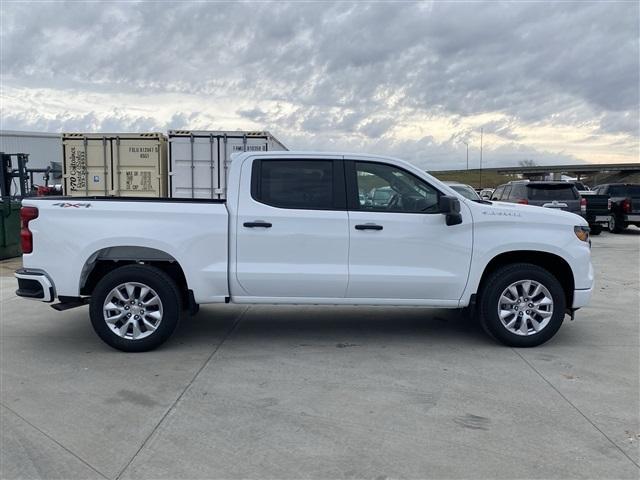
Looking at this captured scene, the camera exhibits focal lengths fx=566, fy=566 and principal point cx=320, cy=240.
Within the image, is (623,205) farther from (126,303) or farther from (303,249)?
(126,303)

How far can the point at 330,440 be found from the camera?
3656 millimetres

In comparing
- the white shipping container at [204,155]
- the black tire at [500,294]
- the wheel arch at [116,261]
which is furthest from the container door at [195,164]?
the black tire at [500,294]

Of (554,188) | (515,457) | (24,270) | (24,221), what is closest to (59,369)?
(24,270)

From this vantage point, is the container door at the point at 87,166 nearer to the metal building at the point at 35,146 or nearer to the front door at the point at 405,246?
the front door at the point at 405,246

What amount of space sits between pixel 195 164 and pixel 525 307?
34.0 ft

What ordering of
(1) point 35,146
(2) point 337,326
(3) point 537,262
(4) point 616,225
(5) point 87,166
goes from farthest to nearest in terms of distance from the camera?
(1) point 35,146
(4) point 616,225
(5) point 87,166
(2) point 337,326
(3) point 537,262

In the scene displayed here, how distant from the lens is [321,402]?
14.0 ft

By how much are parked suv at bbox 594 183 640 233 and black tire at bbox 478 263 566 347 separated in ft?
51.4

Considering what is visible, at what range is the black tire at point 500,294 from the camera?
553 centimetres

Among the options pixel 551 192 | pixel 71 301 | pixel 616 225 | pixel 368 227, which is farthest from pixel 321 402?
pixel 616 225

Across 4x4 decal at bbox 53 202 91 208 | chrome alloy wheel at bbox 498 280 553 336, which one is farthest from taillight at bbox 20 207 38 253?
chrome alloy wheel at bbox 498 280 553 336

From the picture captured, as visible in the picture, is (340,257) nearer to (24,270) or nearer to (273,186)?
(273,186)

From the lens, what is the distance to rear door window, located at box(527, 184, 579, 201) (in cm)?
1470

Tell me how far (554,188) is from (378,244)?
11.1 meters
